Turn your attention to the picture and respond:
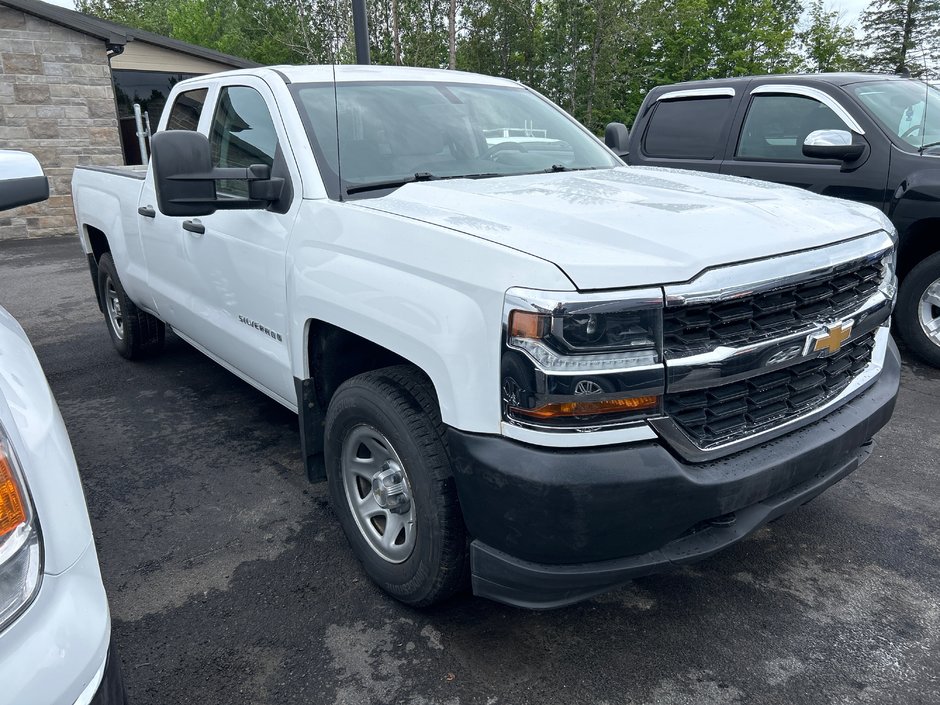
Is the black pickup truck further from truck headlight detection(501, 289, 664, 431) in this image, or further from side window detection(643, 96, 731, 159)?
truck headlight detection(501, 289, 664, 431)

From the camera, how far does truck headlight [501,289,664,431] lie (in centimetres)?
184

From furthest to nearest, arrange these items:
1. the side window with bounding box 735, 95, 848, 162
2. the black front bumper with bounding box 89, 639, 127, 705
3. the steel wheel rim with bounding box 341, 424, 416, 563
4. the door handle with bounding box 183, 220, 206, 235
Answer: the side window with bounding box 735, 95, 848, 162
the door handle with bounding box 183, 220, 206, 235
the steel wheel rim with bounding box 341, 424, 416, 563
the black front bumper with bounding box 89, 639, 127, 705

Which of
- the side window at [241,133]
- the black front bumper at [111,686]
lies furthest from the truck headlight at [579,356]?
the side window at [241,133]

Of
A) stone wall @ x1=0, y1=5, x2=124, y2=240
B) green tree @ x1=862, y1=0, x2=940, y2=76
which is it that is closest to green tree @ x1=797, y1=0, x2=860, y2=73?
green tree @ x1=862, y1=0, x2=940, y2=76

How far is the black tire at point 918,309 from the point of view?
496 centimetres

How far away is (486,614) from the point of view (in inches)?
102

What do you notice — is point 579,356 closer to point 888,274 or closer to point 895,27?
point 888,274

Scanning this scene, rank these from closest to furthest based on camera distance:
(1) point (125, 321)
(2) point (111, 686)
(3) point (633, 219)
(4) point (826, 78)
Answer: (2) point (111, 686) < (3) point (633, 219) < (1) point (125, 321) < (4) point (826, 78)

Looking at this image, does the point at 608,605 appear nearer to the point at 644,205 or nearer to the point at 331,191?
the point at 644,205

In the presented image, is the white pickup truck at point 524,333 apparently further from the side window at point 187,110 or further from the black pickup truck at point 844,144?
the black pickup truck at point 844,144

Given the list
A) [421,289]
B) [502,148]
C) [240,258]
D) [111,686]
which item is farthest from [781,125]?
[111,686]

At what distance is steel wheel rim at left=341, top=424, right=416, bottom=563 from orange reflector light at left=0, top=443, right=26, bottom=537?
1.19 m

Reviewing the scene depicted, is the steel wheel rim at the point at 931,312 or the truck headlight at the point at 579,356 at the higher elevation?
the truck headlight at the point at 579,356

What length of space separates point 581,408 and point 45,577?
1.23 m
